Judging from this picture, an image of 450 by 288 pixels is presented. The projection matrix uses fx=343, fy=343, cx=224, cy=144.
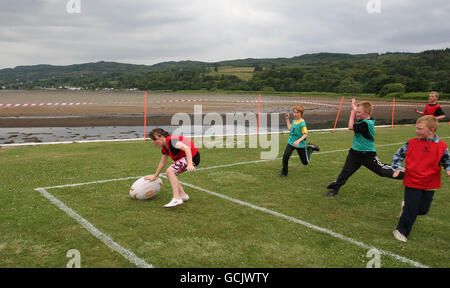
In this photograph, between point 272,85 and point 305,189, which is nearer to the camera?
point 305,189

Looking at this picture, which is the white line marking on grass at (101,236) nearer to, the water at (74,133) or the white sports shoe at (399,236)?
the white sports shoe at (399,236)

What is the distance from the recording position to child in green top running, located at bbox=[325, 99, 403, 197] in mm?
6512

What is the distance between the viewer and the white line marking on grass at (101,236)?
446 centimetres

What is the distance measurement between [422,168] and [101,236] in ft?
16.0

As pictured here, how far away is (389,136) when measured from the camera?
57.1 feet

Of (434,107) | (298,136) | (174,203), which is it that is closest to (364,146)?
(298,136)

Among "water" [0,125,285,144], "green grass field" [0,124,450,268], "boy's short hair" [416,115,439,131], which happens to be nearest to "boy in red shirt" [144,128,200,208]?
"green grass field" [0,124,450,268]

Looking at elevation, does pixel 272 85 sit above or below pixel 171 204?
above

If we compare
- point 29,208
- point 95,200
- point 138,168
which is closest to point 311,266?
point 95,200

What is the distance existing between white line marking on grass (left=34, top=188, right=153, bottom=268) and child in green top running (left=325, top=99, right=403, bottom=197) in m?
4.38

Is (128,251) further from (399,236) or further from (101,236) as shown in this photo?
(399,236)

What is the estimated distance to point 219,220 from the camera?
19.5 ft

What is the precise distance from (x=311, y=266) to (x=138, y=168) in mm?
6577
